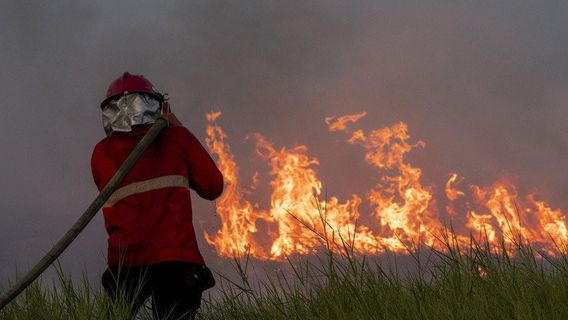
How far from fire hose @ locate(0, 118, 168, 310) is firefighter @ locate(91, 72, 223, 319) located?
269mm

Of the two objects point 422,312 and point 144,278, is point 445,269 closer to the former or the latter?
point 422,312

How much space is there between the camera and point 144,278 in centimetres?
518

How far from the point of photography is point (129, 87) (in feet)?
18.6

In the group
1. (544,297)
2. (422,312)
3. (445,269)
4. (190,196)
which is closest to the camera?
(422,312)

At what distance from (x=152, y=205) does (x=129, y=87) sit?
1058 mm

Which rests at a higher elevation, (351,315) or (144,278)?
(144,278)

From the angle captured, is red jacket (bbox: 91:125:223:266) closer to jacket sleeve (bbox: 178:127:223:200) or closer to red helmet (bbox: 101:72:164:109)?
jacket sleeve (bbox: 178:127:223:200)

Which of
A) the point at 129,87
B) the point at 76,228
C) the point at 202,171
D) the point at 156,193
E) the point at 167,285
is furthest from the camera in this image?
the point at 129,87

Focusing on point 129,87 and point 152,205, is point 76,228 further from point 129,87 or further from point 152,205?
point 129,87

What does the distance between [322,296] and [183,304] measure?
103cm

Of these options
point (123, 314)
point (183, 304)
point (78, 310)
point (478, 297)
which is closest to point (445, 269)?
point (478, 297)

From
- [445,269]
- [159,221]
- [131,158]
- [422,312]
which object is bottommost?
[422,312]

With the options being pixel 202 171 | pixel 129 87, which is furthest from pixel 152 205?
pixel 129 87

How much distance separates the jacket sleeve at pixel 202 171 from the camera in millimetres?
5469
